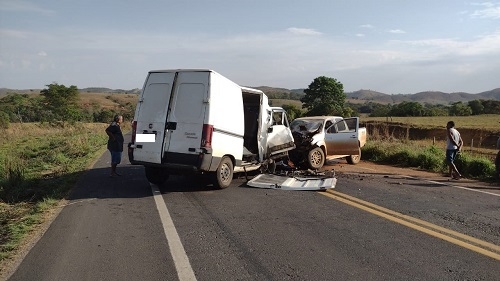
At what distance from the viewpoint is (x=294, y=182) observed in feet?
31.7

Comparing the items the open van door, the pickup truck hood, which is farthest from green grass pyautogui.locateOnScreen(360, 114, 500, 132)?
the pickup truck hood

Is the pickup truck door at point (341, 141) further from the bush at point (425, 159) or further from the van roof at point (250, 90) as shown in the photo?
the van roof at point (250, 90)

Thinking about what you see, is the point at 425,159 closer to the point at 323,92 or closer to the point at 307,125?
the point at 307,125

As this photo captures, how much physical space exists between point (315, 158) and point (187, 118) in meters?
5.57

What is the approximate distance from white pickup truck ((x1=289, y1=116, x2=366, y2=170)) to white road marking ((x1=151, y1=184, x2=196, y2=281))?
241 inches

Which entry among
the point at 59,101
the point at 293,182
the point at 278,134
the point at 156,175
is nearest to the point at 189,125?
the point at 156,175

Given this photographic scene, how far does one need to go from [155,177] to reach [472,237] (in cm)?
669

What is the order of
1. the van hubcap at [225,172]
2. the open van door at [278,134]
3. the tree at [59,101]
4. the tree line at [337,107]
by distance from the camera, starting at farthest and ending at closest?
the tree line at [337,107]
the tree at [59,101]
the open van door at [278,134]
the van hubcap at [225,172]

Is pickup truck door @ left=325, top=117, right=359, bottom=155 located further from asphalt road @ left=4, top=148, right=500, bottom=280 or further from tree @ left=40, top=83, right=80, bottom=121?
tree @ left=40, top=83, right=80, bottom=121

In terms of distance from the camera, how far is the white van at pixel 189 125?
27.0 feet

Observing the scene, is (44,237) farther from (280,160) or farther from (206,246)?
(280,160)

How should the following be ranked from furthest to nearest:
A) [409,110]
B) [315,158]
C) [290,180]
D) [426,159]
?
[409,110]
[426,159]
[315,158]
[290,180]

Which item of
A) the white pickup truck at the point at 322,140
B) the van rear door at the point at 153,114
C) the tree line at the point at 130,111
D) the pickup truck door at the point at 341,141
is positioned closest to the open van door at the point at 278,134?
the white pickup truck at the point at 322,140

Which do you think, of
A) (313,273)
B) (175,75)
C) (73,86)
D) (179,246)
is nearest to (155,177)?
(175,75)
